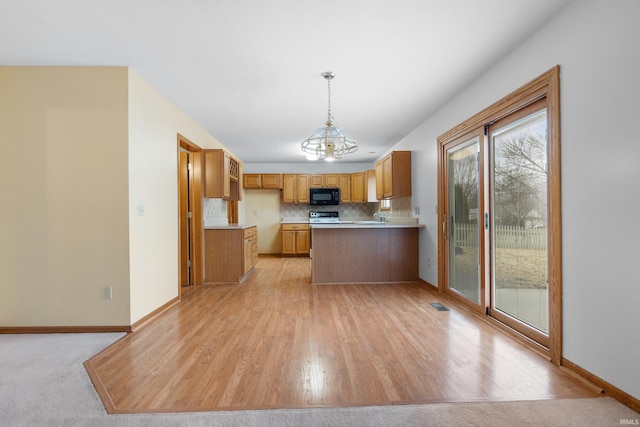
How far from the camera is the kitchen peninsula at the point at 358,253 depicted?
183 inches

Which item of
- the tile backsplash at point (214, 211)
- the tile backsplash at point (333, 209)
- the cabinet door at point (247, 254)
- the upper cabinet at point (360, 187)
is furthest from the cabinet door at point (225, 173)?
the upper cabinet at point (360, 187)

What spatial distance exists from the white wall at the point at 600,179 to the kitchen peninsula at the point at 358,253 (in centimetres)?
271

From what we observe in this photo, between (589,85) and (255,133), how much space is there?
4286mm

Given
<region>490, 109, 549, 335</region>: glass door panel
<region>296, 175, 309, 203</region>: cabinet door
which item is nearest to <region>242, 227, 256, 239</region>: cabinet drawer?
<region>296, 175, 309, 203</region>: cabinet door

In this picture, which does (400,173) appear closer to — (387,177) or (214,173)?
(387,177)

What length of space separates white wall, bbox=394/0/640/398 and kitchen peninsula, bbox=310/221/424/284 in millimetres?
2712

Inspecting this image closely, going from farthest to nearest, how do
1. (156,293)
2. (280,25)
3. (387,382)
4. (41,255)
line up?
(156,293)
(41,255)
(280,25)
(387,382)

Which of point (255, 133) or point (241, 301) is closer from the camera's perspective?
point (241, 301)

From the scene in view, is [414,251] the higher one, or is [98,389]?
[414,251]

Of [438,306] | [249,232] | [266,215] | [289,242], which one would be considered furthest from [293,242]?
[438,306]

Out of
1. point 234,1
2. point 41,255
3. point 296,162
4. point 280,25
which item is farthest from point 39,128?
point 296,162

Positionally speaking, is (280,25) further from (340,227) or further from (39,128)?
(340,227)

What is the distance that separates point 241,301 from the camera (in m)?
3.72

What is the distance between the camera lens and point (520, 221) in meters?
2.61
